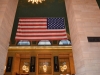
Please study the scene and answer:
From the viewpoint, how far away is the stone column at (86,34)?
305 centimetres

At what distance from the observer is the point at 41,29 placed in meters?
5.08

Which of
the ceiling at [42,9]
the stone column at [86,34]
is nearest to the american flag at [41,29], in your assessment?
the ceiling at [42,9]

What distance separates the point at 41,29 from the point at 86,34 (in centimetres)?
214

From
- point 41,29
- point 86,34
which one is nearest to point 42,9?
point 41,29

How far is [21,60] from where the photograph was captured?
13.4 metres

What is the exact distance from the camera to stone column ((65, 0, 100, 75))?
305 cm

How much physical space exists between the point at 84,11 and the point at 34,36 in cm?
221

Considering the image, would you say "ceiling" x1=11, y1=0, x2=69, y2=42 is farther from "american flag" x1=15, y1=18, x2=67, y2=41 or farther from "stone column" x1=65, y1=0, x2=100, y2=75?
"stone column" x1=65, y1=0, x2=100, y2=75

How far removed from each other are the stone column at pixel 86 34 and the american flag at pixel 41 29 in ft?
4.06

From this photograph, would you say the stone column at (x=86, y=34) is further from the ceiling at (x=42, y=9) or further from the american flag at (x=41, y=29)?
the ceiling at (x=42, y=9)

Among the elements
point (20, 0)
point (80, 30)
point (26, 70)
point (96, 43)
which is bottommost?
point (26, 70)

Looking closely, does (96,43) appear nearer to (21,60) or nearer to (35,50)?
(35,50)

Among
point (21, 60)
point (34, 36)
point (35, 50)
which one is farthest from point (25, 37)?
point (21, 60)

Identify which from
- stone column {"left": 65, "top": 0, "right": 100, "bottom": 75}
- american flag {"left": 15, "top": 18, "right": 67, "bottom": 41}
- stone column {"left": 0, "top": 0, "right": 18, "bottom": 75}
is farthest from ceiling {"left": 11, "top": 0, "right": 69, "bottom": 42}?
stone column {"left": 65, "top": 0, "right": 100, "bottom": 75}
